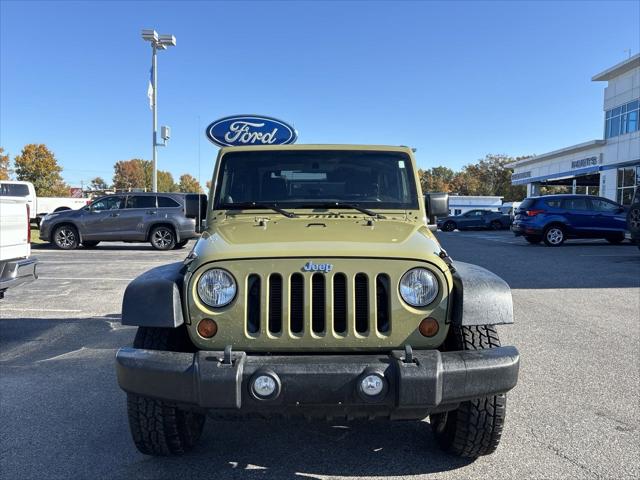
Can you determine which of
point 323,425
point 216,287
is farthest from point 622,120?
point 216,287

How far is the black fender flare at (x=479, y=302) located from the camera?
106 inches

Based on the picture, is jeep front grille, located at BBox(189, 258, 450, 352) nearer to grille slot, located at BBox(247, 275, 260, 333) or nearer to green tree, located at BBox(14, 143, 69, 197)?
grille slot, located at BBox(247, 275, 260, 333)

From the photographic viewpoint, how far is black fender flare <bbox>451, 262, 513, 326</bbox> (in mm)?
2695

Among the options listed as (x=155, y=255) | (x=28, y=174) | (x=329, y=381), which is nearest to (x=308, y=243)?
(x=329, y=381)

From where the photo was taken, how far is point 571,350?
534 cm

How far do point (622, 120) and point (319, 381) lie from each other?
34.9 m

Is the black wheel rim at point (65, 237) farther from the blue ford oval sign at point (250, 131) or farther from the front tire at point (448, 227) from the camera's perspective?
the front tire at point (448, 227)

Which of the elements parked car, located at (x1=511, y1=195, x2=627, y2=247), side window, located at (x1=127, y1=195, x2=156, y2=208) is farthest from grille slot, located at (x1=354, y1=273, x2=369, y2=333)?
parked car, located at (x1=511, y1=195, x2=627, y2=247)

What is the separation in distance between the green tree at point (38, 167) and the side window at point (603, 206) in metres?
52.7

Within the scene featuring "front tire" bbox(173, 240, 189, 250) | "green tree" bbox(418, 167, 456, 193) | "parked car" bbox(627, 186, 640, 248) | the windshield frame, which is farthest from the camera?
"green tree" bbox(418, 167, 456, 193)

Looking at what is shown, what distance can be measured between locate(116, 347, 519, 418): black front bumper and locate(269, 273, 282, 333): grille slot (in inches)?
7.1

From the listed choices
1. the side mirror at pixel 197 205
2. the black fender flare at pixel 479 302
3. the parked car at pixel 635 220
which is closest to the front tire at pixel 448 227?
the parked car at pixel 635 220

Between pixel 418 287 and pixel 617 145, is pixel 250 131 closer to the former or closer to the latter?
pixel 418 287

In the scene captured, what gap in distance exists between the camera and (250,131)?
12094 mm
